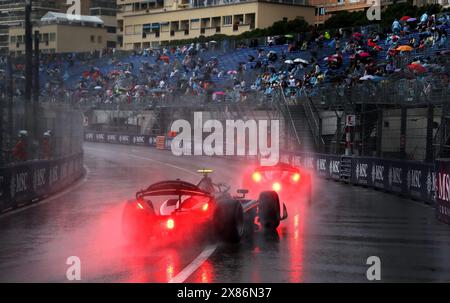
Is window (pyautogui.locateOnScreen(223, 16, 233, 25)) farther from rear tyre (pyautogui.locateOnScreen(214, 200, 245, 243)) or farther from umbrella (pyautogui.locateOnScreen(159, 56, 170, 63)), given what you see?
rear tyre (pyautogui.locateOnScreen(214, 200, 245, 243))

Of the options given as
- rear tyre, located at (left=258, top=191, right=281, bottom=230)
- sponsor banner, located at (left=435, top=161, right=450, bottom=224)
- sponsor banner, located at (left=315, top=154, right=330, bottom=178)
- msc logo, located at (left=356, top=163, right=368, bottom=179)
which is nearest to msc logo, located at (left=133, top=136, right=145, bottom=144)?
sponsor banner, located at (left=315, top=154, right=330, bottom=178)

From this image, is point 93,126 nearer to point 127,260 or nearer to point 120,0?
point 120,0

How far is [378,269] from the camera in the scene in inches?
417

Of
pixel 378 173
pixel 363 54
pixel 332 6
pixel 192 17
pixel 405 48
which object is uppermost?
pixel 332 6

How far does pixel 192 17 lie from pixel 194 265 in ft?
250

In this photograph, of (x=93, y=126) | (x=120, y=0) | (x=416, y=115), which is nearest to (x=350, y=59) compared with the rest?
(x=416, y=115)

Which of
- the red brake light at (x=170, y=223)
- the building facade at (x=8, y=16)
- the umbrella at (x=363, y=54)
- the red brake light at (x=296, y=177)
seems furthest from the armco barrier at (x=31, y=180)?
the building facade at (x=8, y=16)

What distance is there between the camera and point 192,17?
8538 centimetres

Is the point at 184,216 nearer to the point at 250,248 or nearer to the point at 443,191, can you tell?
the point at 250,248

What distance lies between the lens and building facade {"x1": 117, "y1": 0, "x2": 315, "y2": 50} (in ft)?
259

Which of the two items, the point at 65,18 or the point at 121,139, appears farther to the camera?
the point at 65,18

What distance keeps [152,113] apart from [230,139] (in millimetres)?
14259

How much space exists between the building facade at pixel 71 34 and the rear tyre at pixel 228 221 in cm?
7113

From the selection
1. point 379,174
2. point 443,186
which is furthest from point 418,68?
point 443,186
